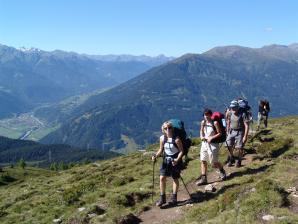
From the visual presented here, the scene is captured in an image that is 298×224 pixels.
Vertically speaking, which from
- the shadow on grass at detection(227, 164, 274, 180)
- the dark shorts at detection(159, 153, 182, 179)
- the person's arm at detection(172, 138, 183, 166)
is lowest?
the shadow on grass at detection(227, 164, 274, 180)

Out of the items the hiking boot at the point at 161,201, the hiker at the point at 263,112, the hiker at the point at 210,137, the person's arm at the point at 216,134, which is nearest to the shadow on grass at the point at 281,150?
the hiker at the point at 210,137

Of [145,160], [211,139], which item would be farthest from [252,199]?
[145,160]

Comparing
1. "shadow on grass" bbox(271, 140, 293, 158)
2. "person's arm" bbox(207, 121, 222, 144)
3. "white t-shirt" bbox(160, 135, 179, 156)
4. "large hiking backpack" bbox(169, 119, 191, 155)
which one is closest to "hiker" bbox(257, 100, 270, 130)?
"shadow on grass" bbox(271, 140, 293, 158)

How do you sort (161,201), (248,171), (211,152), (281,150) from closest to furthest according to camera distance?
(161,201) → (211,152) → (248,171) → (281,150)

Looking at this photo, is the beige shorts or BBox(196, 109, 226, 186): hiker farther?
the beige shorts

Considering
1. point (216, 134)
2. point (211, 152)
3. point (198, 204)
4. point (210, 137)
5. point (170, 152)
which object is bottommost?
point (198, 204)

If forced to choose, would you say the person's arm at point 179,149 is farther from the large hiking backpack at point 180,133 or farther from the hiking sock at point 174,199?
the hiking sock at point 174,199

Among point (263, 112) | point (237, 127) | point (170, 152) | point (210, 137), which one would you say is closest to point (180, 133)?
point (170, 152)

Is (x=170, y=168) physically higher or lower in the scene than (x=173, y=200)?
higher

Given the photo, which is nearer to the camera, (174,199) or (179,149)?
(179,149)

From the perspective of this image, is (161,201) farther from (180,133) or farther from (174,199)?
(180,133)

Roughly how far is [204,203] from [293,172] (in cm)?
535

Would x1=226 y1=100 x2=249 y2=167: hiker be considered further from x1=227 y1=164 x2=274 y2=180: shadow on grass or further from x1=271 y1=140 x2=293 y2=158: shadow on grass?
x1=271 y1=140 x2=293 y2=158: shadow on grass

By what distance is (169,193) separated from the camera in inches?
843
